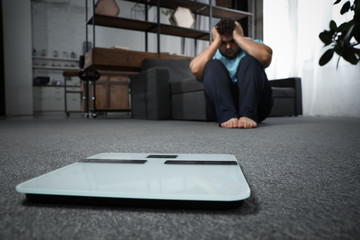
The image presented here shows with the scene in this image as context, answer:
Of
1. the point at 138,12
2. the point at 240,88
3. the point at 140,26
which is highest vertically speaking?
the point at 138,12

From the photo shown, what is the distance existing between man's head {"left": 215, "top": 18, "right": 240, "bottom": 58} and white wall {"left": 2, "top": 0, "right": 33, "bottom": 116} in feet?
15.6

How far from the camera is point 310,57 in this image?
327 cm

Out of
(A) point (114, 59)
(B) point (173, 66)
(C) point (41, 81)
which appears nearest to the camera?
(B) point (173, 66)

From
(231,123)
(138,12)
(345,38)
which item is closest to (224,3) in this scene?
(138,12)

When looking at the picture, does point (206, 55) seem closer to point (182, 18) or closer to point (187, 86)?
point (187, 86)

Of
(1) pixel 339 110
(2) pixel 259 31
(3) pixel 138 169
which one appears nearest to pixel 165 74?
(1) pixel 339 110

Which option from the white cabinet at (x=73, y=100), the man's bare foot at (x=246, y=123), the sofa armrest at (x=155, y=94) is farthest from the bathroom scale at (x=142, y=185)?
the white cabinet at (x=73, y=100)

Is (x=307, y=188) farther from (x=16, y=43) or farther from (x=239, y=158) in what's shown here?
(x=16, y=43)

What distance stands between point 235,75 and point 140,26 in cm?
233

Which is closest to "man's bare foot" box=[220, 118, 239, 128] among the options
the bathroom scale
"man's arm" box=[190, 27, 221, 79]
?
"man's arm" box=[190, 27, 221, 79]

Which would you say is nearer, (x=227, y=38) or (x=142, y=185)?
(x=142, y=185)

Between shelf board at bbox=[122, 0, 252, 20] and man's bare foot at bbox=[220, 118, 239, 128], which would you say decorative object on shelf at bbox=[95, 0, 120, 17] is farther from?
man's bare foot at bbox=[220, 118, 239, 128]

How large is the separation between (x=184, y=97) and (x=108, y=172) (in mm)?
2045

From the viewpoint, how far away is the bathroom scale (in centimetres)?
25
